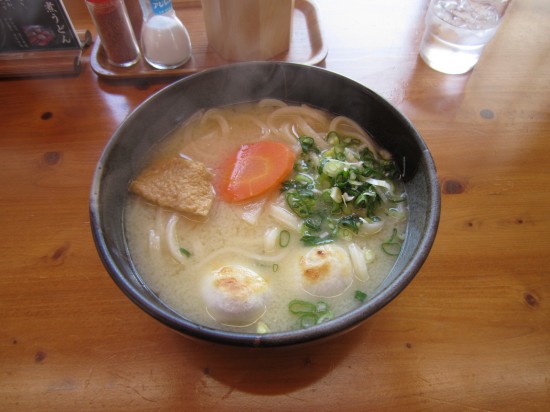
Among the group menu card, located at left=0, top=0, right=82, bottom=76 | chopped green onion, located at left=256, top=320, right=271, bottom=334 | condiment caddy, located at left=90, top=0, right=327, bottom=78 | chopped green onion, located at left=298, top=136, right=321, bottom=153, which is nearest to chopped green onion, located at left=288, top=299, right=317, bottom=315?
chopped green onion, located at left=256, top=320, right=271, bottom=334

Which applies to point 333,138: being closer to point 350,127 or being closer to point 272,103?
point 350,127

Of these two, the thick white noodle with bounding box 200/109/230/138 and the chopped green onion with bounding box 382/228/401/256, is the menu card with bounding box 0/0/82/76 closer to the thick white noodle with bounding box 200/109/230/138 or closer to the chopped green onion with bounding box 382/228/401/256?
the thick white noodle with bounding box 200/109/230/138

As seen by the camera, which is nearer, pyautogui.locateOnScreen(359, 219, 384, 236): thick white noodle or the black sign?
pyautogui.locateOnScreen(359, 219, 384, 236): thick white noodle

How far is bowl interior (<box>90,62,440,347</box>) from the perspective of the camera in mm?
1063

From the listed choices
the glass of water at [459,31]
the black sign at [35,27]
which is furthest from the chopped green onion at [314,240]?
the black sign at [35,27]

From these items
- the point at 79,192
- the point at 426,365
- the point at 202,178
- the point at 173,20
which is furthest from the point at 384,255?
the point at 173,20

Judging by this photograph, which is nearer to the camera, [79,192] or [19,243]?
[19,243]

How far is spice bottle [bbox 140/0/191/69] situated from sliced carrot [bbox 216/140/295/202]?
31.6 inches

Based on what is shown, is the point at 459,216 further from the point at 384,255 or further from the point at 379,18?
the point at 379,18

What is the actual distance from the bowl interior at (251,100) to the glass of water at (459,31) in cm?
91

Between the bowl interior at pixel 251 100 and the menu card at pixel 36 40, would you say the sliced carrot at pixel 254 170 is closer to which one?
the bowl interior at pixel 251 100

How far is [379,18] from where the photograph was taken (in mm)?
2691

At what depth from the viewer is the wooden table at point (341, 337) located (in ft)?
4.23

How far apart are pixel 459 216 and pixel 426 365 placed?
690mm
